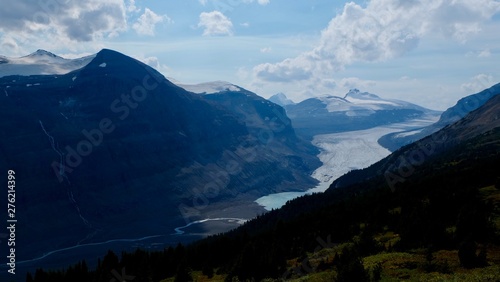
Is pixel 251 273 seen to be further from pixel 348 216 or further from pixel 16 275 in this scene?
pixel 16 275

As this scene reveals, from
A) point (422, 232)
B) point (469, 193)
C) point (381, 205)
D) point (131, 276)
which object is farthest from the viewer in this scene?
point (381, 205)

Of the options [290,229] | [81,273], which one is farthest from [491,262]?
[81,273]

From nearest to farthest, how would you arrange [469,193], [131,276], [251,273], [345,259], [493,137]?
1. [345,259]
2. [251,273]
3. [469,193]
4. [131,276]
5. [493,137]

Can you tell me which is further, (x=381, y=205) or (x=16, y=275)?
(x=16, y=275)

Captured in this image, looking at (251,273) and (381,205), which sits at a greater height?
(381,205)

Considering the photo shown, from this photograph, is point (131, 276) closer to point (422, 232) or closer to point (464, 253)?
point (422, 232)

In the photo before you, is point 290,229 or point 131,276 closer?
point 131,276

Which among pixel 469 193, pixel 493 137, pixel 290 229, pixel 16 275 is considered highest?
pixel 493 137

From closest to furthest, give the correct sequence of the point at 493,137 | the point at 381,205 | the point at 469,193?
the point at 469,193 < the point at 381,205 < the point at 493,137

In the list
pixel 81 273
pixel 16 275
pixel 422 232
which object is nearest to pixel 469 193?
pixel 422 232
